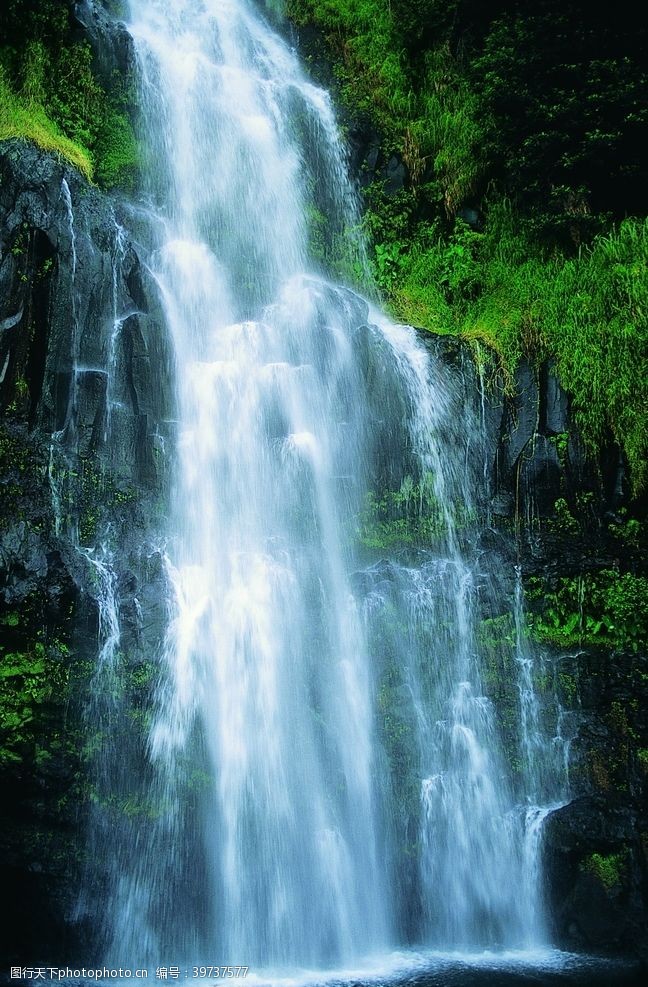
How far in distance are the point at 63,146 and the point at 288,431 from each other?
212 inches

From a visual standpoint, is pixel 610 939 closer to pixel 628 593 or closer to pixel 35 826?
pixel 628 593

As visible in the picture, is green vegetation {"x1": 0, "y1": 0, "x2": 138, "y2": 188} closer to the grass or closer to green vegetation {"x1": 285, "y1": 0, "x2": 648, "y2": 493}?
the grass

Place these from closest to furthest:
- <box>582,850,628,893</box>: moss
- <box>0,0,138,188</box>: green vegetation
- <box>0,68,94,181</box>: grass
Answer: <box>582,850,628,893</box>: moss, <box>0,68,94,181</box>: grass, <box>0,0,138,188</box>: green vegetation

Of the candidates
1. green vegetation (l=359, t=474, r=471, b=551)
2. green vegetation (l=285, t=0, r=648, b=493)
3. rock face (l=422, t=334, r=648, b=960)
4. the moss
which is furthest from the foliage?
A: green vegetation (l=285, t=0, r=648, b=493)

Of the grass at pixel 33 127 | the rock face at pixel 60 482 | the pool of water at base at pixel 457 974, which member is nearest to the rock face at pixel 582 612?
the pool of water at base at pixel 457 974

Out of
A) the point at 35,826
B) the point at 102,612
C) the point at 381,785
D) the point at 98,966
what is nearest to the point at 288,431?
the point at 102,612

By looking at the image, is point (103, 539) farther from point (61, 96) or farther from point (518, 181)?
point (518, 181)

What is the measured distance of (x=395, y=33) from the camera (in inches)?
603

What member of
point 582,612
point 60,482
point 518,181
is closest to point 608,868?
point 582,612

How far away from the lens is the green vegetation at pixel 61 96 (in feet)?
35.3

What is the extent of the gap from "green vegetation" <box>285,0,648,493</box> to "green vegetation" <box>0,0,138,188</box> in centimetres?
468

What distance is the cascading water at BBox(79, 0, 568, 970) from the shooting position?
316 inches

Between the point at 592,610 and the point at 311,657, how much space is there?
13.0 ft

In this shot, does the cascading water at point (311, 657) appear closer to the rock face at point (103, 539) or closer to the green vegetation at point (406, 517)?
the green vegetation at point (406, 517)
